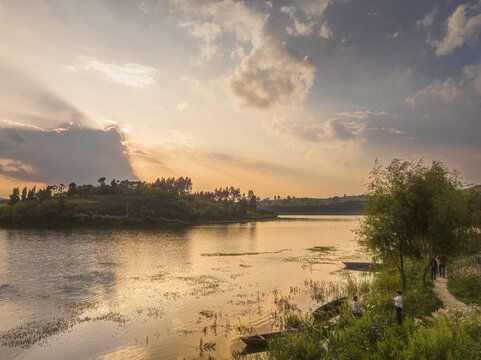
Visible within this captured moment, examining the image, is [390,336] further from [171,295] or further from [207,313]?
[171,295]

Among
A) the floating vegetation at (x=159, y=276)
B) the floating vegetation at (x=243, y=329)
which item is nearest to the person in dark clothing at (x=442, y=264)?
the floating vegetation at (x=243, y=329)

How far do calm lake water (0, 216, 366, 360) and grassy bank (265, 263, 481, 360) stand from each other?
556 centimetres

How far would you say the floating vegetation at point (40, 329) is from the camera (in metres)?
22.9

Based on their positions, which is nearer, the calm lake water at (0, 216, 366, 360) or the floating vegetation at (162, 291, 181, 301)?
the calm lake water at (0, 216, 366, 360)

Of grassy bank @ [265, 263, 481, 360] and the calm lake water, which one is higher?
grassy bank @ [265, 263, 481, 360]

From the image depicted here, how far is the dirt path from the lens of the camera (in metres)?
23.6

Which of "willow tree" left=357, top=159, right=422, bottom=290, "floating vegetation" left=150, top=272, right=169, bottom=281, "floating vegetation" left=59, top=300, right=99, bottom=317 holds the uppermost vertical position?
"willow tree" left=357, top=159, right=422, bottom=290

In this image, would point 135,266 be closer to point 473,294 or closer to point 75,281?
point 75,281

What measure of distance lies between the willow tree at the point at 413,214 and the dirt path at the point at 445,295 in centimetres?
228

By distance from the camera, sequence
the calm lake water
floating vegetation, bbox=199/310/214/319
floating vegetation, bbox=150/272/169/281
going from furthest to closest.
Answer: floating vegetation, bbox=150/272/169/281
floating vegetation, bbox=199/310/214/319
the calm lake water

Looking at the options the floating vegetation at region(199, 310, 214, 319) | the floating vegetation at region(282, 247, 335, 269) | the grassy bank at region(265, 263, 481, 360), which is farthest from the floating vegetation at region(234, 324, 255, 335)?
the floating vegetation at region(282, 247, 335, 269)

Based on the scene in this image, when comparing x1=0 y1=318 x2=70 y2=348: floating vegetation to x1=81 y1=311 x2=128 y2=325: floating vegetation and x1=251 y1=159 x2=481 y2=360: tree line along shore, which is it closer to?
x1=81 y1=311 x2=128 y2=325: floating vegetation

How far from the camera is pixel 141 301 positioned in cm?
3419

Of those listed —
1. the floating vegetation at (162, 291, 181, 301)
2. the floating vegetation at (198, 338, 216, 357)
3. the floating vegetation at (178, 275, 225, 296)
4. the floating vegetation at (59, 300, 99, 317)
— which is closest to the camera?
the floating vegetation at (198, 338, 216, 357)
